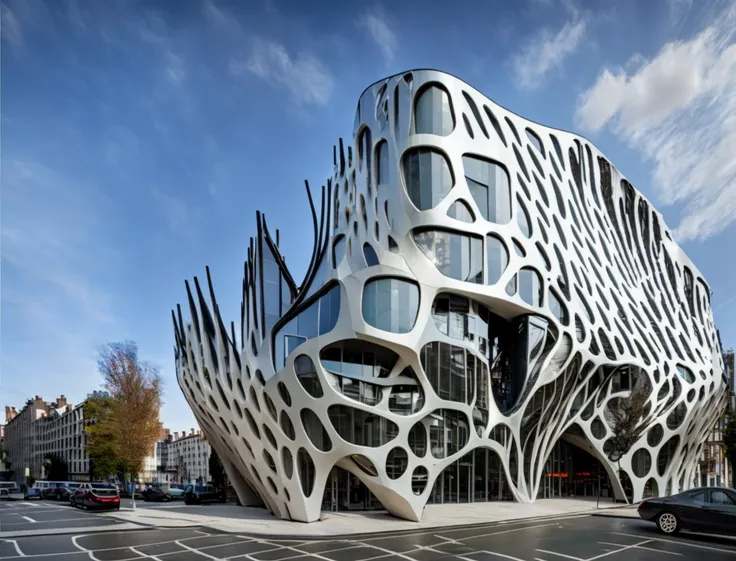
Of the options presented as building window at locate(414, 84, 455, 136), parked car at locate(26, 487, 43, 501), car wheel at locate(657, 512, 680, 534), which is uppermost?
building window at locate(414, 84, 455, 136)

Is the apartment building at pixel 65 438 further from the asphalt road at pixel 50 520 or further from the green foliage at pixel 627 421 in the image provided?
the green foliage at pixel 627 421

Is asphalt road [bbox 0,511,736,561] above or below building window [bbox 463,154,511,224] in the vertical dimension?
below

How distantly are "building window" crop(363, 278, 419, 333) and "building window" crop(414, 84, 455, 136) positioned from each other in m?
9.52

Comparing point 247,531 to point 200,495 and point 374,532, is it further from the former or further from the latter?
point 200,495

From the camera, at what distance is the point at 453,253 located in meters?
28.7

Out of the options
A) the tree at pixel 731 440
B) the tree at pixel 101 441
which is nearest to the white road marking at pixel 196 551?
the tree at pixel 101 441

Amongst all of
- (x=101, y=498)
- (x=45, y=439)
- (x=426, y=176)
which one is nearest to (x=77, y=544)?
(x=101, y=498)

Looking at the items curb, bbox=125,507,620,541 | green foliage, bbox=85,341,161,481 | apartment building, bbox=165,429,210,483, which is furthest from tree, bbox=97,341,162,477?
apartment building, bbox=165,429,210,483

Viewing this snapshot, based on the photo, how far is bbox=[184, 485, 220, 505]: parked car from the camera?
36500mm

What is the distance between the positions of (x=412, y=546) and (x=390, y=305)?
451 inches

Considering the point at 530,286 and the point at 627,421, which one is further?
the point at 530,286

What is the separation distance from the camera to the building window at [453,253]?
2836 centimetres

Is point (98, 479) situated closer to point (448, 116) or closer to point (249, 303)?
point (249, 303)

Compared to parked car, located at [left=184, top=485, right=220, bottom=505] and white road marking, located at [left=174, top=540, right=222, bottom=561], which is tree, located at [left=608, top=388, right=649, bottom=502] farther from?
parked car, located at [left=184, top=485, right=220, bottom=505]
